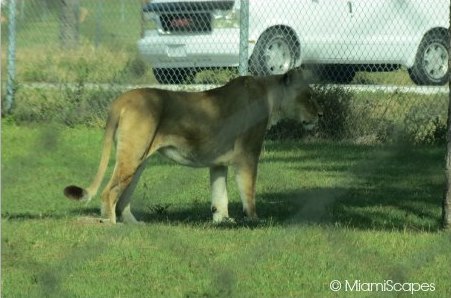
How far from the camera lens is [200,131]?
276 inches

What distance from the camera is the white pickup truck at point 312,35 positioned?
36.2ft

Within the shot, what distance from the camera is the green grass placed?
4.73 m

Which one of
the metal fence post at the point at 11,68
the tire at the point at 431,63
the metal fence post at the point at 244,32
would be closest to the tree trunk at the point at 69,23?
the metal fence post at the point at 11,68

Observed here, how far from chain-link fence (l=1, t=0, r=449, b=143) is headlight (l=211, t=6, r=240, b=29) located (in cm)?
1

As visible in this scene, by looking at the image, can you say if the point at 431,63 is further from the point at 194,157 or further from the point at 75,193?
the point at 75,193

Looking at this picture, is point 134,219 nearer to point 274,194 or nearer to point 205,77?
point 274,194

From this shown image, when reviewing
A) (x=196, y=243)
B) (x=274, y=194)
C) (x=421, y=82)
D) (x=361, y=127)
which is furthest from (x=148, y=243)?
(x=421, y=82)

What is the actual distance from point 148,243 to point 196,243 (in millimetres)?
252

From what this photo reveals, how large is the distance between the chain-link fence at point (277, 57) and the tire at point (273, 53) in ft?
0.04

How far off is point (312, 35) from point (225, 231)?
5.68 m

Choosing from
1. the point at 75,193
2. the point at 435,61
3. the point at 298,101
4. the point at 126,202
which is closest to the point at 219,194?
the point at 126,202

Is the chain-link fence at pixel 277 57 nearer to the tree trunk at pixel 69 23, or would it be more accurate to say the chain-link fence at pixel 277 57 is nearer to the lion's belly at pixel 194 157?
the tree trunk at pixel 69 23

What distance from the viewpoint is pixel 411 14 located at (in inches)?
472

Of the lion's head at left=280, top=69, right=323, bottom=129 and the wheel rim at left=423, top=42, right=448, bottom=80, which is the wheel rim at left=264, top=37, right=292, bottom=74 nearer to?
the wheel rim at left=423, top=42, right=448, bottom=80
